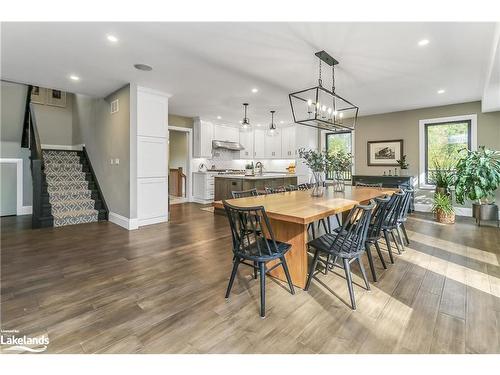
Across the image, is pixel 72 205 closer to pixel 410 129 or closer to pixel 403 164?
pixel 403 164

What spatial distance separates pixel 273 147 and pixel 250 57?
563cm

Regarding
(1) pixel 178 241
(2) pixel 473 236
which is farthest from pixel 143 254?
(2) pixel 473 236

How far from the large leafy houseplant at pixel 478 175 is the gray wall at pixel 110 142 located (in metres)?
6.27

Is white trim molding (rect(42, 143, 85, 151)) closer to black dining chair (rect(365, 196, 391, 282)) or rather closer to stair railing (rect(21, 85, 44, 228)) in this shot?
stair railing (rect(21, 85, 44, 228))

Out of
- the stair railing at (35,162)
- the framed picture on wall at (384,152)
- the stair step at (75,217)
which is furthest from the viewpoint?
the framed picture on wall at (384,152)

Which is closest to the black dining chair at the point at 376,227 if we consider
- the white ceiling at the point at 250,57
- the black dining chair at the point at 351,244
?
the black dining chair at the point at 351,244

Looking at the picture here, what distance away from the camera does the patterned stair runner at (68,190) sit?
5004 mm

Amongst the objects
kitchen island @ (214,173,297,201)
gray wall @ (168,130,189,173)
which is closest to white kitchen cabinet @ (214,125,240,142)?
gray wall @ (168,130,189,173)

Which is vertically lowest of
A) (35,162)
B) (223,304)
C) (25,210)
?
(223,304)

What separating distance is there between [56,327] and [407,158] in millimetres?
7229

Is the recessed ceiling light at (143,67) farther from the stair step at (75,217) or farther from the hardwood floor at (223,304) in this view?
the stair step at (75,217)

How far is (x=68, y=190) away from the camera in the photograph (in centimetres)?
555

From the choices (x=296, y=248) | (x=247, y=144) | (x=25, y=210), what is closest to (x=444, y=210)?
(x=296, y=248)
